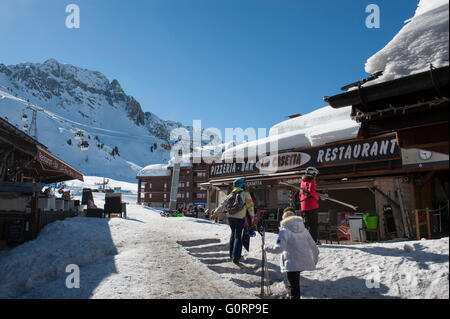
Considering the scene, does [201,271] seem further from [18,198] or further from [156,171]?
[156,171]

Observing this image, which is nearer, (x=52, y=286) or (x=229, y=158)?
(x=52, y=286)

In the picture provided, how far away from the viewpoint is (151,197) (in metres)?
65.4

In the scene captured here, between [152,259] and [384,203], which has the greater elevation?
[384,203]

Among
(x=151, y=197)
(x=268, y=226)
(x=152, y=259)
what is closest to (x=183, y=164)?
(x=151, y=197)

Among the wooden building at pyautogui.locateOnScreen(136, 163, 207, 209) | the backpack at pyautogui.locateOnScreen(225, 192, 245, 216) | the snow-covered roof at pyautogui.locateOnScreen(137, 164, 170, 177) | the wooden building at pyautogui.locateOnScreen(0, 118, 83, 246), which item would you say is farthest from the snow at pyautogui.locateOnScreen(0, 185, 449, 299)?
the snow-covered roof at pyautogui.locateOnScreen(137, 164, 170, 177)

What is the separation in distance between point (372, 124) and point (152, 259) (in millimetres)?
5304

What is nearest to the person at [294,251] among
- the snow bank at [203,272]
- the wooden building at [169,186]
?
the snow bank at [203,272]

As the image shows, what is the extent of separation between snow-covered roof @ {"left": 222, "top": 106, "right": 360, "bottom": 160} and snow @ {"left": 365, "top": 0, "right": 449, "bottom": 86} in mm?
10180

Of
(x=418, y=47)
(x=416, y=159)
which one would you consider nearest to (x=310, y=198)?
(x=418, y=47)

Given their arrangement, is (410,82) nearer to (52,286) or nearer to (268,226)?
(52,286)

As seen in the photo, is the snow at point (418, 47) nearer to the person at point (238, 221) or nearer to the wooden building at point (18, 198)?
the person at point (238, 221)

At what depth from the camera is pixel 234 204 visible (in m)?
6.52

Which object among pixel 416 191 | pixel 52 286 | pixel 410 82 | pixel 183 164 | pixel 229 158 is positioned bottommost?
pixel 52 286

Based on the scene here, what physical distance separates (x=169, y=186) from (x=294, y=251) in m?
61.6
